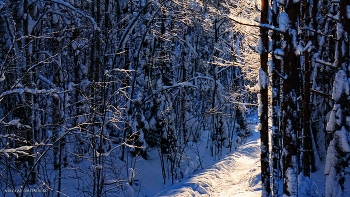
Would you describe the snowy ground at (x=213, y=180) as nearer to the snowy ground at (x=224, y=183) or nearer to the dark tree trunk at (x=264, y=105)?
the snowy ground at (x=224, y=183)

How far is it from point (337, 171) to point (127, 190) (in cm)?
770

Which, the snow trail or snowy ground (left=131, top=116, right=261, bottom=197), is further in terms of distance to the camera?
snowy ground (left=131, top=116, right=261, bottom=197)

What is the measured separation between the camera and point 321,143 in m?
17.4

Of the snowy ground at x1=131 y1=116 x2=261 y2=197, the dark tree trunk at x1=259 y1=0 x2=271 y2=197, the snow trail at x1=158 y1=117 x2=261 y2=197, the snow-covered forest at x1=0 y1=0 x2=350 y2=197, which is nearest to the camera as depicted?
the snow-covered forest at x1=0 y1=0 x2=350 y2=197

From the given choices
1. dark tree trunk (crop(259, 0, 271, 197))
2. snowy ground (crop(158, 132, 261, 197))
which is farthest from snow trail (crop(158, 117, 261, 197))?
dark tree trunk (crop(259, 0, 271, 197))

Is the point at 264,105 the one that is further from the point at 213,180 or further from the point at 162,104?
the point at 162,104

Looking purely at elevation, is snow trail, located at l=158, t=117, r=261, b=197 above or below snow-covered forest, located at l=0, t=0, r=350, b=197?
below

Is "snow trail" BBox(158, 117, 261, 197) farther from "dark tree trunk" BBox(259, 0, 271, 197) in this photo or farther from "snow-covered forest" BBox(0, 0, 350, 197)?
"dark tree trunk" BBox(259, 0, 271, 197)

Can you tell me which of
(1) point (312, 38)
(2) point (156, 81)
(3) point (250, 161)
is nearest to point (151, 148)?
(2) point (156, 81)

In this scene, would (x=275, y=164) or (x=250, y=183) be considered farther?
(x=250, y=183)

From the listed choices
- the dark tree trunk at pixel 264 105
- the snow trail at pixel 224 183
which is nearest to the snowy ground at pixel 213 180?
the snow trail at pixel 224 183

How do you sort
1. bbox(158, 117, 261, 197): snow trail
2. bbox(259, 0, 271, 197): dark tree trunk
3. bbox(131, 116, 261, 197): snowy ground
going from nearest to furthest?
bbox(259, 0, 271, 197): dark tree trunk
bbox(158, 117, 261, 197): snow trail
bbox(131, 116, 261, 197): snowy ground

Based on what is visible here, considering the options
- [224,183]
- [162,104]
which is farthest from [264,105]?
[162,104]

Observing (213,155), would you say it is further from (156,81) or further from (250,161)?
(156,81)
